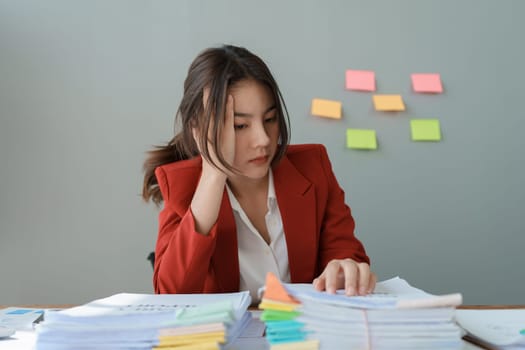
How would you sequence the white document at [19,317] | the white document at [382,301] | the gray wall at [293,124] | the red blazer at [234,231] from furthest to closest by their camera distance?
the gray wall at [293,124]
the red blazer at [234,231]
the white document at [19,317]
the white document at [382,301]

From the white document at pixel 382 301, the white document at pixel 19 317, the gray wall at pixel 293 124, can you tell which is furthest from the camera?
the gray wall at pixel 293 124

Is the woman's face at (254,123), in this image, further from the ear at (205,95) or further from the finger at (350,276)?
the finger at (350,276)

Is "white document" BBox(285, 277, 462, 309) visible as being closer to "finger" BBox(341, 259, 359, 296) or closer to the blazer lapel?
"finger" BBox(341, 259, 359, 296)

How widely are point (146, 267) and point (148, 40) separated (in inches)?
32.2

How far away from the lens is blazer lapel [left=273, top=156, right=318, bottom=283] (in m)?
0.98

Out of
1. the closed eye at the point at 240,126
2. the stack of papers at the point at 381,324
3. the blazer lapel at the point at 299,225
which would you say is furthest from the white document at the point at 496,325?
the closed eye at the point at 240,126

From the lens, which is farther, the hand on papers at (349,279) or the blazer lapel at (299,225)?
the blazer lapel at (299,225)

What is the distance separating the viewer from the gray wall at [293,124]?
165cm

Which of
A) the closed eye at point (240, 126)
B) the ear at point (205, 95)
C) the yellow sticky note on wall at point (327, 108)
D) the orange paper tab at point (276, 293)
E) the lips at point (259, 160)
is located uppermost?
the yellow sticky note on wall at point (327, 108)

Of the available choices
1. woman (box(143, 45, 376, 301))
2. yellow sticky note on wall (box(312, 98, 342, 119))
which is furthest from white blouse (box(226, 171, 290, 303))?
yellow sticky note on wall (box(312, 98, 342, 119))

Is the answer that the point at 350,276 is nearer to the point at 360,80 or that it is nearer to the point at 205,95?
the point at 205,95

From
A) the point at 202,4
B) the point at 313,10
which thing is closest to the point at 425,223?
the point at 313,10

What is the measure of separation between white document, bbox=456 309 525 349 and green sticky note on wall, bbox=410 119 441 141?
1039 millimetres

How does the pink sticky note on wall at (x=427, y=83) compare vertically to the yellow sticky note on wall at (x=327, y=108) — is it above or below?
above
